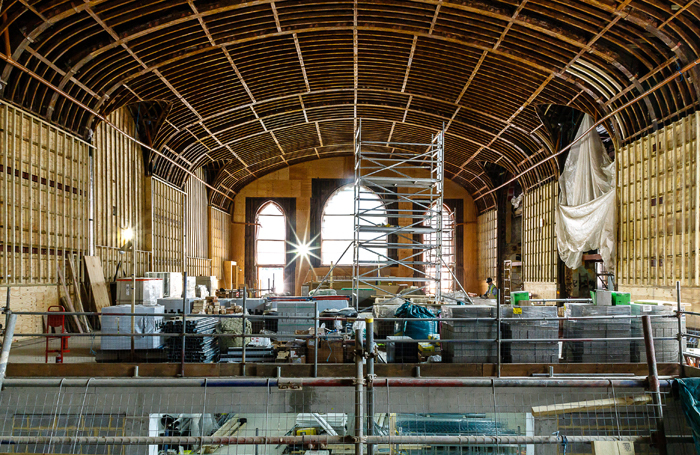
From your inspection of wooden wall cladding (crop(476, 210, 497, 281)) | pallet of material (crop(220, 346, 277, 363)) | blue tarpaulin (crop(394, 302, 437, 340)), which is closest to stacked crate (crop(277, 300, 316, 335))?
pallet of material (crop(220, 346, 277, 363))

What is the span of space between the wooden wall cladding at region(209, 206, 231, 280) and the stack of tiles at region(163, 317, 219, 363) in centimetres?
2057

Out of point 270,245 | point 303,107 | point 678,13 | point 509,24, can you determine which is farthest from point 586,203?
point 270,245

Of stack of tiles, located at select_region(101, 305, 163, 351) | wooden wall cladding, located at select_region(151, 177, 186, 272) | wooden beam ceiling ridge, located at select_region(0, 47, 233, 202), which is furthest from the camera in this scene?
wooden wall cladding, located at select_region(151, 177, 186, 272)

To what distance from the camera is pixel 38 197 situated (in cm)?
1470

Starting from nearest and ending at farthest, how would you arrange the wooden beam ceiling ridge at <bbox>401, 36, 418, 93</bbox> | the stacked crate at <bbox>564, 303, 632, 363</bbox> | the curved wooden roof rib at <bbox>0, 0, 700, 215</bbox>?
the stacked crate at <bbox>564, 303, 632, 363</bbox>, the curved wooden roof rib at <bbox>0, 0, 700, 215</bbox>, the wooden beam ceiling ridge at <bbox>401, 36, 418, 93</bbox>

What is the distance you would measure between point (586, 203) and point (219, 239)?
835 inches

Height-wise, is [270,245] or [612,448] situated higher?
[270,245]

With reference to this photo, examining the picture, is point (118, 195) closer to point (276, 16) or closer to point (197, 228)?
point (197, 228)

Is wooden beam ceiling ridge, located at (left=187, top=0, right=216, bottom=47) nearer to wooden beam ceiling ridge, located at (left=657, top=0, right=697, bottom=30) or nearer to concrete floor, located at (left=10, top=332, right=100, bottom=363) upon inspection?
concrete floor, located at (left=10, top=332, right=100, bottom=363)

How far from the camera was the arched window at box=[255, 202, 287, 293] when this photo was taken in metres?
34.8

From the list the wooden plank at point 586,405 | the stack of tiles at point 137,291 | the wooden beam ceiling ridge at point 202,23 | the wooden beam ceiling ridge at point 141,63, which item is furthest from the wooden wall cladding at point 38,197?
the wooden plank at point 586,405

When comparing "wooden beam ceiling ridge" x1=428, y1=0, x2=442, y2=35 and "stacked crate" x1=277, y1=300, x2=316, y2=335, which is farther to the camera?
"wooden beam ceiling ridge" x1=428, y1=0, x2=442, y2=35

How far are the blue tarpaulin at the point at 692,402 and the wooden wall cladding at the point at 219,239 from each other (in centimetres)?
2759

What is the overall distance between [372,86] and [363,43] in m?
4.08
